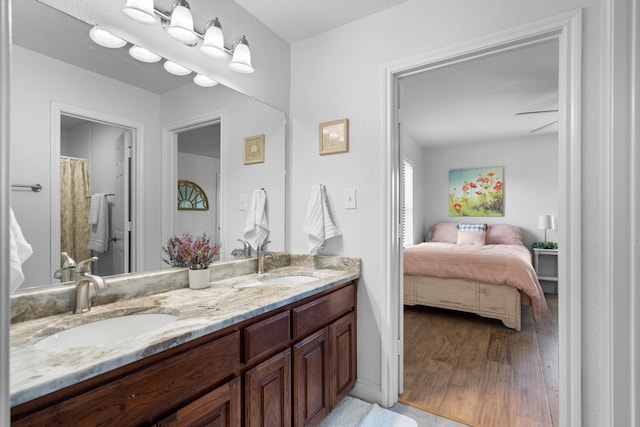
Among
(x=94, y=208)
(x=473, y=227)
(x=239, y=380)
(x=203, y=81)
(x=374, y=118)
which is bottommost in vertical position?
(x=239, y=380)

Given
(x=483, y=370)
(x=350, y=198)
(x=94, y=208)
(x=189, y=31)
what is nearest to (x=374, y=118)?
(x=350, y=198)

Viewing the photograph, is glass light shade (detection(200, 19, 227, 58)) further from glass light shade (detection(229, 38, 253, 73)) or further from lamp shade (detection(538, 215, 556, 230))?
lamp shade (detection(538, 215, 556, 230))

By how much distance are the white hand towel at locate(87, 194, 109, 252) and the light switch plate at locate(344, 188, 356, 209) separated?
1311 mm

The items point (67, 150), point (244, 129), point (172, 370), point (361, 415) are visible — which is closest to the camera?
point (172, 370)

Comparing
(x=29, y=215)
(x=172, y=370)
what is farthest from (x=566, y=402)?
(x=29, y=215)

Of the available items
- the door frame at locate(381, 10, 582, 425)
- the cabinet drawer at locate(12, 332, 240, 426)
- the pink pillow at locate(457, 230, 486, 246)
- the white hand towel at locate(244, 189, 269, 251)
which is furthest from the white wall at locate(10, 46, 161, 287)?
the pink pillow at locate(457, 230, 486, 246)

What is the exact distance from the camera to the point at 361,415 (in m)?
1.86

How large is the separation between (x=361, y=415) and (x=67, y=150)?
1.97 metres

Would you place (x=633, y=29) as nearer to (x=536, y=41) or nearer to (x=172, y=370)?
(x=536, y=41)

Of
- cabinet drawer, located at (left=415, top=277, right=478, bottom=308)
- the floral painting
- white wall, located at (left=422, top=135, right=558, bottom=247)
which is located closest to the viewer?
cabinet drawer, located at (left=415, top=277, right=478, bottom=308)

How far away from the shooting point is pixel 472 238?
523 cm

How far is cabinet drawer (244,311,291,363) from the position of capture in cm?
125

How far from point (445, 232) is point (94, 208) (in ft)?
17.8

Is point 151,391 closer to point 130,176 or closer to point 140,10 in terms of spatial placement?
point 130,176
